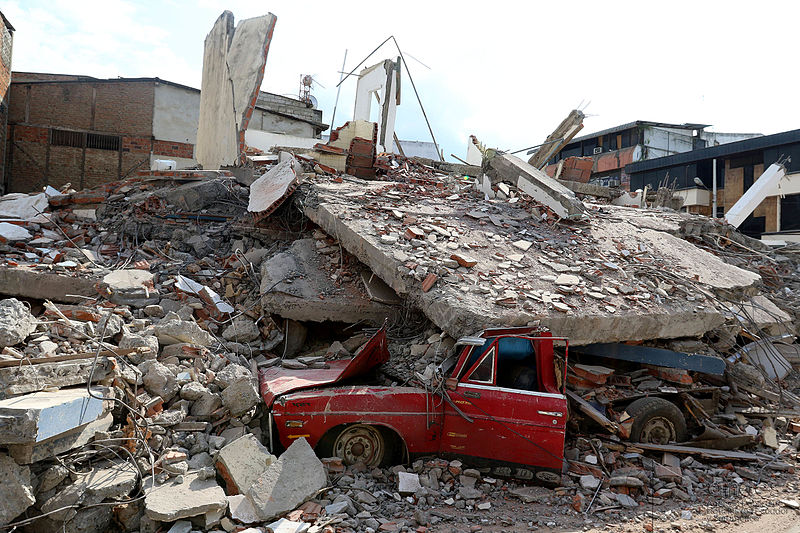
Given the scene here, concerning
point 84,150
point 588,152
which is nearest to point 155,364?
point 84,150

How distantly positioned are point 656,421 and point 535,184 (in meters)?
5.04

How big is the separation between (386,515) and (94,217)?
809 centimetres

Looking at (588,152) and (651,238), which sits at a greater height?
(588,152)

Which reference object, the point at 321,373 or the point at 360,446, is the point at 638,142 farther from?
the point at 360,446

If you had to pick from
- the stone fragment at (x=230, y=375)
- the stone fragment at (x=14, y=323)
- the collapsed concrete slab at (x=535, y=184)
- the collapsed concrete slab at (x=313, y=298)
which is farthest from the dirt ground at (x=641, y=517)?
the collapsed concrete slab at (x=535, y=184)

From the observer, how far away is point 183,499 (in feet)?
13.4

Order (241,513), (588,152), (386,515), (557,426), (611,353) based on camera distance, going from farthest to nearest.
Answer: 1. (588,152)
2. (611,353)
3. (557,426)
4. (386,515)
5. (241,513)

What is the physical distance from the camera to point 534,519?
15.3 ft

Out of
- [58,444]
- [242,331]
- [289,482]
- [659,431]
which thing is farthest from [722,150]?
[58,444]

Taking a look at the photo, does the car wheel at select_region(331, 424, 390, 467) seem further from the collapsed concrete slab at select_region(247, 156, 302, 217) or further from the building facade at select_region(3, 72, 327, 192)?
the building facade at select_region(3, 72, 327, 192)

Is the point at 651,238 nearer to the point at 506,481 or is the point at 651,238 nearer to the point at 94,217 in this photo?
the point at 506,481

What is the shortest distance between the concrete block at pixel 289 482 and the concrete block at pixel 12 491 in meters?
1.58

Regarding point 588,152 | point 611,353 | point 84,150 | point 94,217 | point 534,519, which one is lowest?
point 534,519

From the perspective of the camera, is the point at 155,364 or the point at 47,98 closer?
the point at 155,364
